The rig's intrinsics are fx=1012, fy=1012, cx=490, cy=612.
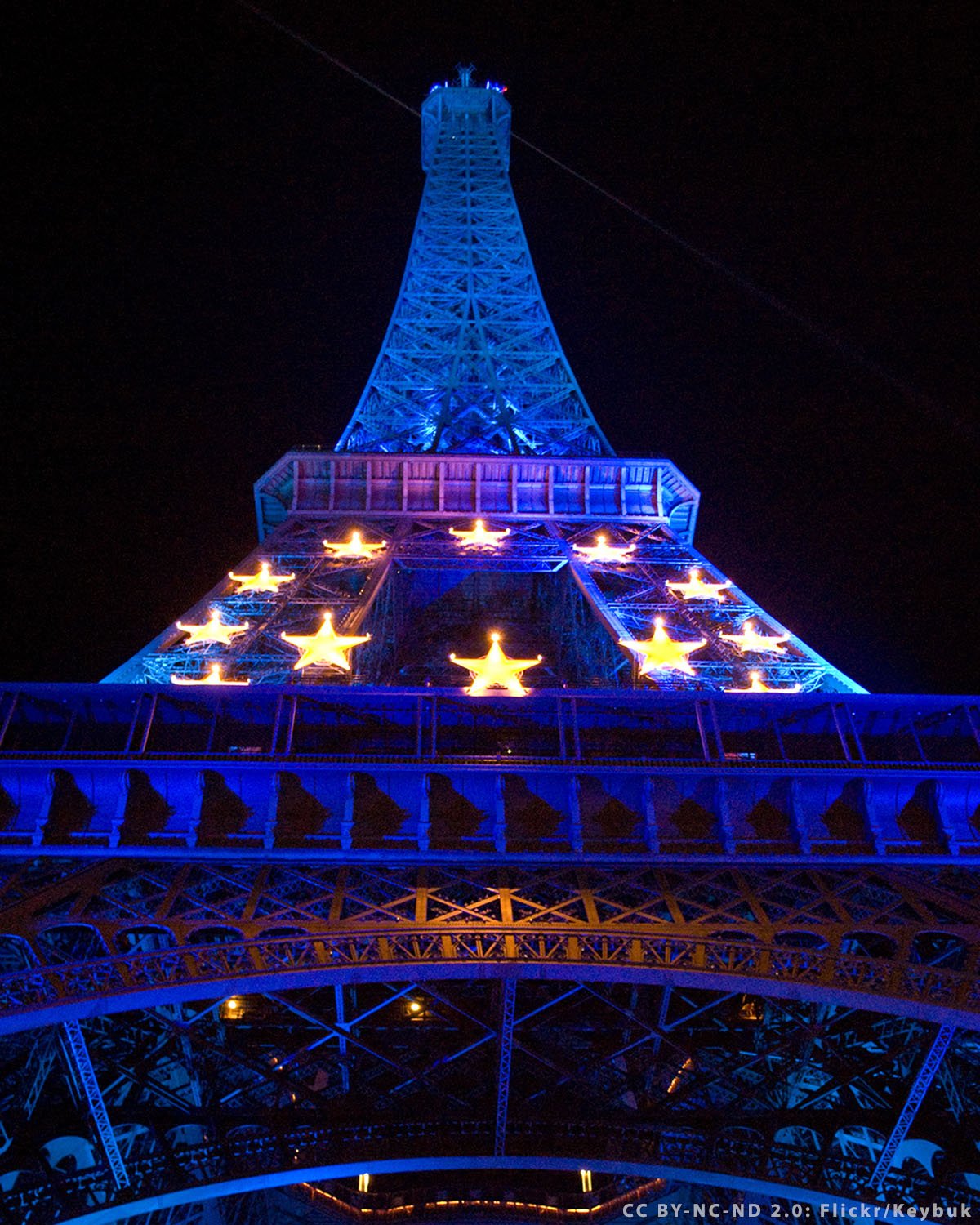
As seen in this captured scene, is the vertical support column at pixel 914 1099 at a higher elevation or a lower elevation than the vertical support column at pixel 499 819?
Answer: lower

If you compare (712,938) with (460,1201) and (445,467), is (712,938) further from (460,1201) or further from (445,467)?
(445,467)

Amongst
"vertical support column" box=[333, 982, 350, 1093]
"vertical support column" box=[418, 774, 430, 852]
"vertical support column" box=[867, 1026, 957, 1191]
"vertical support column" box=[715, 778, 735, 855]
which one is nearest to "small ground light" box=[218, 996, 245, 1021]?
"vertical support column" box=[333, 982, 350, 1093]

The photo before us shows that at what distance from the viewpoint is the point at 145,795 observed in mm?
14609

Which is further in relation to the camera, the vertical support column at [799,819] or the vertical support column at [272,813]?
the vertical support column at [799,819]

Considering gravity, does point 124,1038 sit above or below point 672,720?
below

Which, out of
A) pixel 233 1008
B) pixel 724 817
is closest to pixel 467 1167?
pixel 233 1008

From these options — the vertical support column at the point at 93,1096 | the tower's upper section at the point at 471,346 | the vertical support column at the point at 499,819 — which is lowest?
the vertical support column at the point at 93,1096

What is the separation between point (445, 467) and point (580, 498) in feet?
14.4

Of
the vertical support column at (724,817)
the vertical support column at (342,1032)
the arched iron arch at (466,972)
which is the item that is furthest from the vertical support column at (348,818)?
the vertical support column at (724,817)

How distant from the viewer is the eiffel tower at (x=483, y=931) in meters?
12.2

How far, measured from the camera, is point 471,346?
1654 inches

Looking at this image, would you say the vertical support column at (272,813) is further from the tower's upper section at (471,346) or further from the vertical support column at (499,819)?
the tower's upper section at (471,346)

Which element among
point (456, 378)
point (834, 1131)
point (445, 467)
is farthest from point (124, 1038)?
point (456, 378)

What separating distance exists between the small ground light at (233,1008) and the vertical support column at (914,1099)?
10.0 metres
